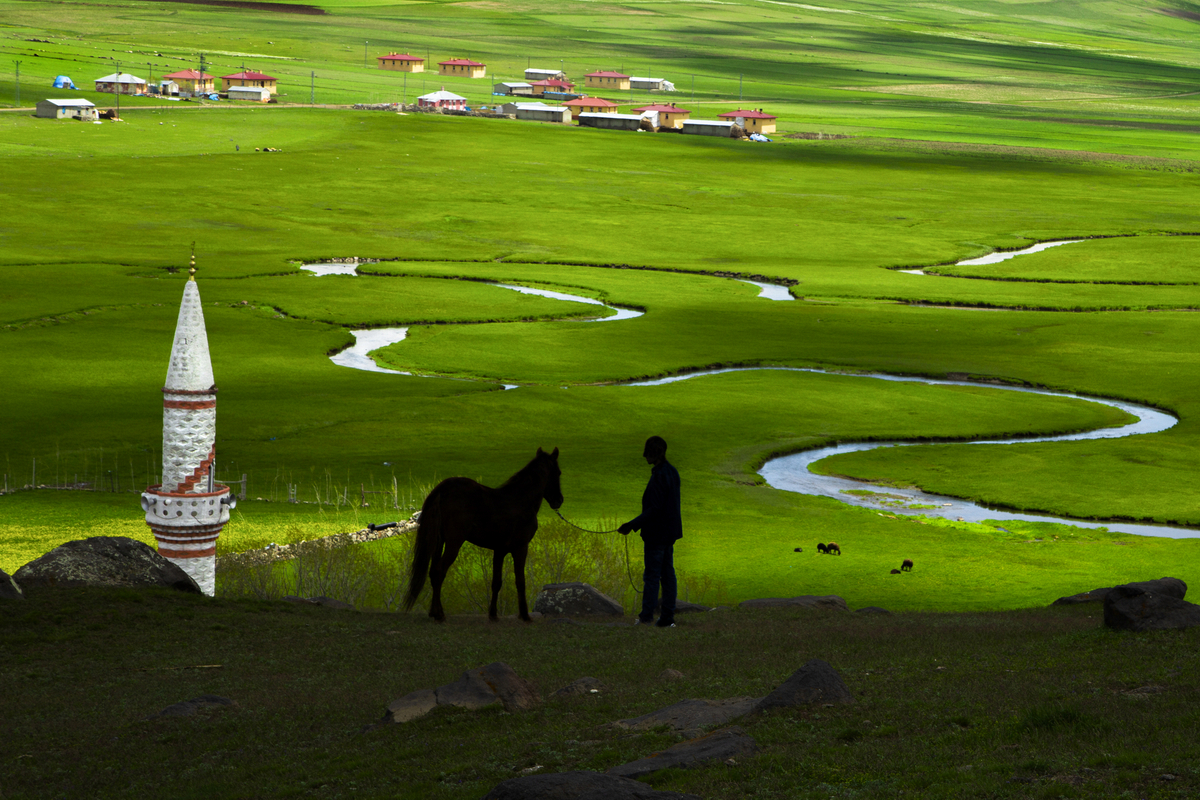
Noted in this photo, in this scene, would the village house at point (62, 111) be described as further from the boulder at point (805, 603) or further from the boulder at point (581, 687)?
the boulder at point (581, 687)

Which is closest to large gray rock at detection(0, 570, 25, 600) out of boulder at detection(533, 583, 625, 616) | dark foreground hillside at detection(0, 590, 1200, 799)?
dark foreground hillside at detection(0, 590, 1200, 799)

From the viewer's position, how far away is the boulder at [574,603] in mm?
26219

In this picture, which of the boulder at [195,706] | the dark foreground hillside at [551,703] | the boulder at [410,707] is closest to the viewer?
the dark foreground hillside at [551,703]

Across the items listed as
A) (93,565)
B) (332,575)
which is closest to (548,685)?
(93,565)

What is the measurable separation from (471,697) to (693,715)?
2.98 meters

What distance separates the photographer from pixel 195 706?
1764cm

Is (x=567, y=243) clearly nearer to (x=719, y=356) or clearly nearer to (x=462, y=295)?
(x=462, y=295)

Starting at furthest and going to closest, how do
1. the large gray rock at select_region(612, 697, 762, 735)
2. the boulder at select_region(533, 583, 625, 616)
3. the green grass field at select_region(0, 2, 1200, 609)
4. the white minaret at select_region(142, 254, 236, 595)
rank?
the green grass field at select_region(0, 2, 1200, 609) < the white minaret at select_region(142, 254, 236, 595) < the boulder at select_region(533, 583, 625, 616) < the large gray rock at select_region(612, 697, 762, 735)

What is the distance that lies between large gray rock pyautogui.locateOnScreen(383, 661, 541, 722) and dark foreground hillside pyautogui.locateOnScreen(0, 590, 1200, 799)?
19cm

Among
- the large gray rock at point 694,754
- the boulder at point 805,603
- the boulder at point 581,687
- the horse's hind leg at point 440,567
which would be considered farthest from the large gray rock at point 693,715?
the boulder at point 805,603

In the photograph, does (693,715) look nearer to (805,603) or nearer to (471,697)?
(471,697)

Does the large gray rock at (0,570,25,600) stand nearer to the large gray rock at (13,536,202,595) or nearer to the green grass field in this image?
the large gray rock at (13,536,202,595)

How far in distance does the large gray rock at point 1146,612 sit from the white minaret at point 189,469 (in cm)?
1951

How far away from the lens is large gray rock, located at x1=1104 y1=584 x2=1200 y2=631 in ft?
65.8
